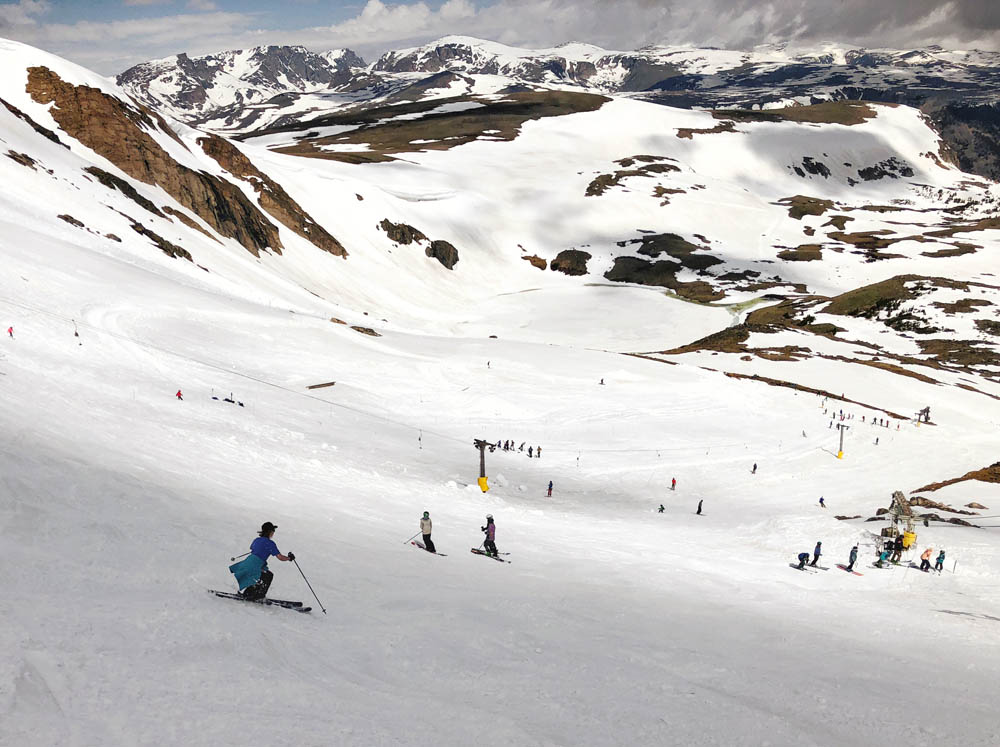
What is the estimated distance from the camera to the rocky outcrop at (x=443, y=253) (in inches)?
5017

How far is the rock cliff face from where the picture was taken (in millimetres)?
80750

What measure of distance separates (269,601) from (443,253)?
12150 cm

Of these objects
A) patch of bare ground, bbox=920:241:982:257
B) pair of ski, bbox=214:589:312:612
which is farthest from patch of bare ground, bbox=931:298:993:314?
pair of ski, bbox=214:589:312:612

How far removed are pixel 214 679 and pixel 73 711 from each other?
1.63 meters

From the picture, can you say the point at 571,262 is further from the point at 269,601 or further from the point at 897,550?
the point at 269,601

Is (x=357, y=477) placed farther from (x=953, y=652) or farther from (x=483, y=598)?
(x=953, y=652)

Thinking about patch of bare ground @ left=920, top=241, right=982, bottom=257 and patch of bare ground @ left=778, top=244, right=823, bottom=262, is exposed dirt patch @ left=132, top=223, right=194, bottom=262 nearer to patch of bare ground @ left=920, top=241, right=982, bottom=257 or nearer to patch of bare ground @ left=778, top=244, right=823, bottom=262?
patch of bare ground @ left=778, top=244, right=823, bottom=262

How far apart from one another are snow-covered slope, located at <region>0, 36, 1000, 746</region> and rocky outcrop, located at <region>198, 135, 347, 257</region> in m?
4.72

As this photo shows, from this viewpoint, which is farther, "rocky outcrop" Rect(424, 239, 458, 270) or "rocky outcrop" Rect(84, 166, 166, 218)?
"rocky outcrop" Rect(424, 239, 458, 270)

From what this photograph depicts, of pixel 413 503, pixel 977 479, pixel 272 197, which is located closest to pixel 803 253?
pixel 272 197

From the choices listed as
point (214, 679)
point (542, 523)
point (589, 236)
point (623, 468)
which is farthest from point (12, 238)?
point (589, 236)

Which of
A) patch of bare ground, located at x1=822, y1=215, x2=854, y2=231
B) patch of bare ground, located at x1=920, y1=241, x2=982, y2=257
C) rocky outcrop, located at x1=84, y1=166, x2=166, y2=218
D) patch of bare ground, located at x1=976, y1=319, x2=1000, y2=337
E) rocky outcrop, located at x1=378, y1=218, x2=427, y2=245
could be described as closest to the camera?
rocky outcrop, located at x1=84, y1=166, x2=166, y2=218

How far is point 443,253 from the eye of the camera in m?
130

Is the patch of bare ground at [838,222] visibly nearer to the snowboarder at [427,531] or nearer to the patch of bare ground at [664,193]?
the patch of bare ground at [664,193]
